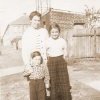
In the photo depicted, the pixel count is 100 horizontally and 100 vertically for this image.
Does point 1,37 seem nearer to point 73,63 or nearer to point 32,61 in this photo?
point 32,61

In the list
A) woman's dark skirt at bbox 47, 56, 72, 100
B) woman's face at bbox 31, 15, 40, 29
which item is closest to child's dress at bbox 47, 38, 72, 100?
woman's dark skirt at bbox 47, 56, 72, 100

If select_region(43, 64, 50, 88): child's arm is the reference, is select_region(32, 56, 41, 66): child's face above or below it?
above

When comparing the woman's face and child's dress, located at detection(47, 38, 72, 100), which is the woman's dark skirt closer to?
child's dress, located at detection(47, 38, 72, 100)

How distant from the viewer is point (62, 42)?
222 centimetres

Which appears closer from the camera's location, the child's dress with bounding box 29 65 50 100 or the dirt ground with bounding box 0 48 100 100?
the child's dress with bounding box 29 65 50 100

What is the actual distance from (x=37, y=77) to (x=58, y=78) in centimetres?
18

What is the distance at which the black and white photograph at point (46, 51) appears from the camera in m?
2.17

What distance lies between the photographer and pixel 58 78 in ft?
7.24

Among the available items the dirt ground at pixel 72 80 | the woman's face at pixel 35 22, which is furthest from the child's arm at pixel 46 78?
the woman's face at pixel 35 22

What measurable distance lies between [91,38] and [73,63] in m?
0.31

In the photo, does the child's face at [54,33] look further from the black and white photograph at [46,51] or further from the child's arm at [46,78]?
the child's arm at [46,78]

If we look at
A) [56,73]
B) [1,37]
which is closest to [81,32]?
[56,73]

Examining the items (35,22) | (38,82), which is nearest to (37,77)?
(38,82)

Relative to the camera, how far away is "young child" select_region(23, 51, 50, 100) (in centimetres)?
211
